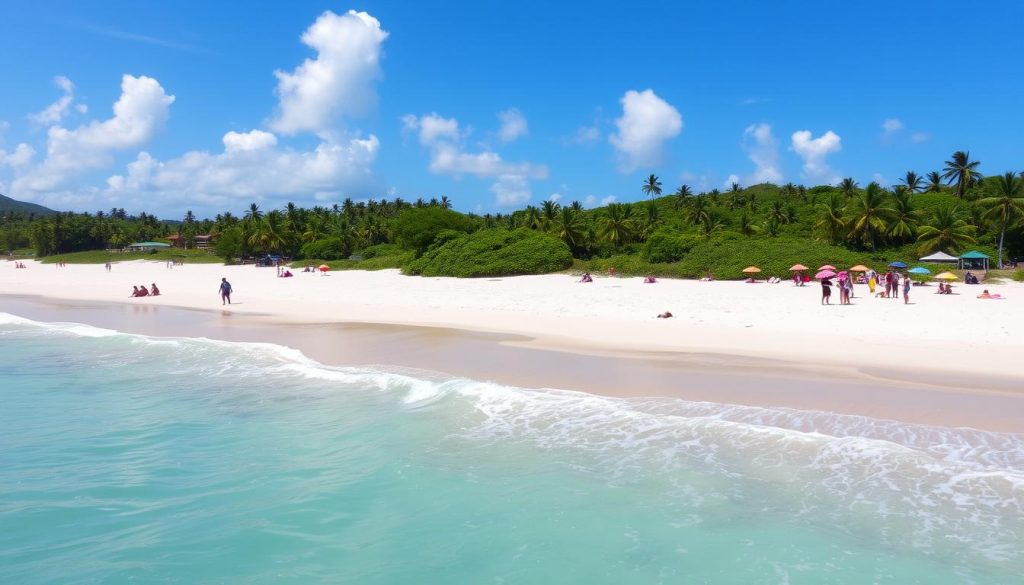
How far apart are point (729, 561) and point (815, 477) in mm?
2243

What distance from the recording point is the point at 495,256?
144 ft

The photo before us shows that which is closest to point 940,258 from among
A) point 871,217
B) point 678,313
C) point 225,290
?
point 871,217

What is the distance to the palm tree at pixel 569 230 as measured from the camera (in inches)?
2124

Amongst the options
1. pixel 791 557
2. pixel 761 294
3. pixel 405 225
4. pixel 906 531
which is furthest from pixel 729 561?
pixel 405 225

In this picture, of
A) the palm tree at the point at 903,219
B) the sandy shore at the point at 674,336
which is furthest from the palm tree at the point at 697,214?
the sandy shore at the point at 674,336

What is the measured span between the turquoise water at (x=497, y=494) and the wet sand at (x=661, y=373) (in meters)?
0.94

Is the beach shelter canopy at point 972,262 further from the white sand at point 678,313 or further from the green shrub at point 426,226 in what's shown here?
the green shrub at point 426,226

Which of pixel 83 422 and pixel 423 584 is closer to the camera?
pixel 423 584

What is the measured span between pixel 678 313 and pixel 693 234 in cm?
3053

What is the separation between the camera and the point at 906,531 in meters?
6.08

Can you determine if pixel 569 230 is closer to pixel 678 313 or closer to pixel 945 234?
pixel 945 234

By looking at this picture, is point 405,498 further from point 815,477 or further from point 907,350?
point 907,350

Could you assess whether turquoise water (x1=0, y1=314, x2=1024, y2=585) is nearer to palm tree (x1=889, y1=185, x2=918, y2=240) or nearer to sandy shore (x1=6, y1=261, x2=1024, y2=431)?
sandy shore (x1=6, y1=261, x2=1024, y2=431)

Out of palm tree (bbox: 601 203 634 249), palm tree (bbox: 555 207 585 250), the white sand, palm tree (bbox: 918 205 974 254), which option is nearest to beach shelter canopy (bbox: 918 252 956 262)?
palm tree (bbox: 918 205 974 254)
